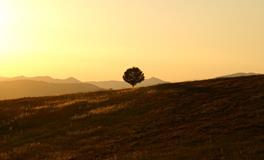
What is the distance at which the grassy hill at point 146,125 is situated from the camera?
33.3 m

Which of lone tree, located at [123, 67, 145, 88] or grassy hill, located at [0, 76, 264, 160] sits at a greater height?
lone tree, located at [123, 67, 145, 88]

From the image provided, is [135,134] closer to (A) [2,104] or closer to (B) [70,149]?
(B) [70,149]

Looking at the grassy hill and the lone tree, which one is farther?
the lone tree

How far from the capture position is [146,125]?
44.5 metres

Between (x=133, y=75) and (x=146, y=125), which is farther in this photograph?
(x=133, y=75)

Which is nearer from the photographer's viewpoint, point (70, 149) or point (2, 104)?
point (70, 149)

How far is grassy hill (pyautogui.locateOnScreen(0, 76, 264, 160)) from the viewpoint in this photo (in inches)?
1312

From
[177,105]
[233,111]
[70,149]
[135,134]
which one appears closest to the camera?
[70,149]

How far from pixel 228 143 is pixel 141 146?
20.6 ft

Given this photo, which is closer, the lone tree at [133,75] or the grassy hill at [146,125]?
the grassy hill at [146,125]

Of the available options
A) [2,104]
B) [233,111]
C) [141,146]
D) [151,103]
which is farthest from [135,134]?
[2,104]

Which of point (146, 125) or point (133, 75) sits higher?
point (133, 75)

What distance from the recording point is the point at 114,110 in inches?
2183

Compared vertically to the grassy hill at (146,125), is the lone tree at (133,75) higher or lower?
higher
